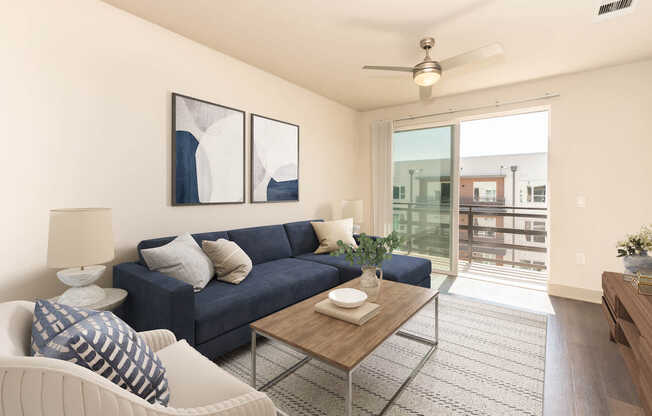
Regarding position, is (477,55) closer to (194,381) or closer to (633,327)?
(633,327)

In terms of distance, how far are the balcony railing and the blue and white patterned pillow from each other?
3.94 metres

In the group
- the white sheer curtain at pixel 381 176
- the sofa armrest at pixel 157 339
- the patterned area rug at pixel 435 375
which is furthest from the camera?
the white sheer curtain at pixel 381 176

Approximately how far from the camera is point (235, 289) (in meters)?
2.14

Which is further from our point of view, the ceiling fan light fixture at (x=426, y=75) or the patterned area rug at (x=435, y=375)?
the ceiling fan light fixture at (x=426, y=75)

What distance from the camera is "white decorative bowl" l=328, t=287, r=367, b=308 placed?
5.60 feet

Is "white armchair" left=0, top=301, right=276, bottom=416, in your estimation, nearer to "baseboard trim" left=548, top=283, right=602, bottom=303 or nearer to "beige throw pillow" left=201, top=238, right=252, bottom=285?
"beige throw pillow" left=201, top=238, right=252, bottom=285

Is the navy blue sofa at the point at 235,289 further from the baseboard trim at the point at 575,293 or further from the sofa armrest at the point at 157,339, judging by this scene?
the baseboard trim at the point at 575,293

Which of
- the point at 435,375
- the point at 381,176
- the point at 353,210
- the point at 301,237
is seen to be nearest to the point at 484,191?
the point at 381,176

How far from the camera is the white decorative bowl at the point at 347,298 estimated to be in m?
1.71

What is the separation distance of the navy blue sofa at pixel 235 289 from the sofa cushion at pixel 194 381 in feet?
1.54

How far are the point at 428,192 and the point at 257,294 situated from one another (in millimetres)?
3228

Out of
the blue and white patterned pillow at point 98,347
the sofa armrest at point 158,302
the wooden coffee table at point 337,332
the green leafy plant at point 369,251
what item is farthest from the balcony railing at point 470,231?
the blue and white patterned pillow at point 98,347

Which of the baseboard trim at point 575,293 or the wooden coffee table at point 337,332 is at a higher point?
the wooden coffee table at point 337,332

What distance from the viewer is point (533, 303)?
3.18m
